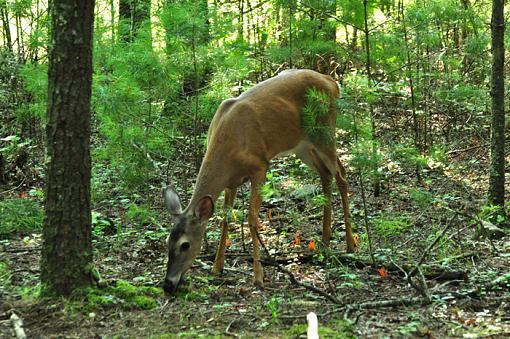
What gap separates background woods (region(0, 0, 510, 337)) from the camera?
5082mm

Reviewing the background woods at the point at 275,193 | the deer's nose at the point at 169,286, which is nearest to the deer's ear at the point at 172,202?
the background woods at the point at 275,193

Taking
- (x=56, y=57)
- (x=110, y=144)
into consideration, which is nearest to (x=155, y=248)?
(x=110, y=144)

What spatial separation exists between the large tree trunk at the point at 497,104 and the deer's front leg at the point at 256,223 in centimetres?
328

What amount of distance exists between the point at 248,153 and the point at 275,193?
2.32 ft

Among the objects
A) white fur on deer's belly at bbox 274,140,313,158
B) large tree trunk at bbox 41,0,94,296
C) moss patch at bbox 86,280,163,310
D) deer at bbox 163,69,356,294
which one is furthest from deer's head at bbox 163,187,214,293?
white fur on deer's belly at bbox 274,140,313,158

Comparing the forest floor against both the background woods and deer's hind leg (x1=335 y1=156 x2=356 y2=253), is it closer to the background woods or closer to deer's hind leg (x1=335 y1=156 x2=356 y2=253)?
the background woods

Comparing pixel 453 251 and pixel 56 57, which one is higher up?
pixel 56 57

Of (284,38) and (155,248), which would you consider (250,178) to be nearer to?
(155,248)

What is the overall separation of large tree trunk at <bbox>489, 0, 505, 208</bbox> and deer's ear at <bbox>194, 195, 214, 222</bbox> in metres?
4.01

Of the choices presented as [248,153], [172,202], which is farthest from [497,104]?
[172,202]

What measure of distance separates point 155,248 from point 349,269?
252cm

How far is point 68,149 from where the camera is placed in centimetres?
503

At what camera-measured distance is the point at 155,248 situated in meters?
7.70

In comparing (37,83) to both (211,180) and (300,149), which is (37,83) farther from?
(300,149)
